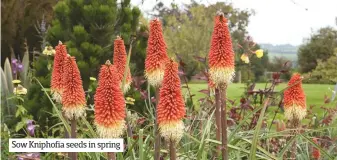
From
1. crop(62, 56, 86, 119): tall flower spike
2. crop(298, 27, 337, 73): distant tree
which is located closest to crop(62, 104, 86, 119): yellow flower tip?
crop(62, 56, 86, 119): tall flower spike

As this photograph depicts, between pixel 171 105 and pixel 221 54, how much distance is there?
43 cm

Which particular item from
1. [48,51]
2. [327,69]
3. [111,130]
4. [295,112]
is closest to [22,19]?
[48,51]

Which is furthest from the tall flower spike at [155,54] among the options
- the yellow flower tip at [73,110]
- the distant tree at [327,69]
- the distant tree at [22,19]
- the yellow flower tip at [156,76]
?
the distant tree at [327,69]

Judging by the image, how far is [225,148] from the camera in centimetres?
253

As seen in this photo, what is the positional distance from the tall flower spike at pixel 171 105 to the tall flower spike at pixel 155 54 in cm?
42

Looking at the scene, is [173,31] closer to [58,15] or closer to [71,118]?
[58,15]

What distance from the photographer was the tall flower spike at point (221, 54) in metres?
2.43

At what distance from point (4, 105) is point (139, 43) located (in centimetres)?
237

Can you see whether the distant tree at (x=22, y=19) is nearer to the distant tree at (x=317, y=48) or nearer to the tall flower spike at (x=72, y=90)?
the tall flower spike at (x=72, y=90)

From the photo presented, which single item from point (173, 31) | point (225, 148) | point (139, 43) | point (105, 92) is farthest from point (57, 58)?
point (173, 31)

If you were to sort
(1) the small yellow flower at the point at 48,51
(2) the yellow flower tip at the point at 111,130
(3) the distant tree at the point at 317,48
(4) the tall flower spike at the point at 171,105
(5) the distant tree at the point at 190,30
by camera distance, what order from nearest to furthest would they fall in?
(4) the tall flower spike at the point at 171,105
(2) the yellow flower tip at the point at 111,130
(1) the small yellow flower at the point at 48,51
(5) the distant tree at the point at 190,30
(3) the distant tree at the point at 317,48

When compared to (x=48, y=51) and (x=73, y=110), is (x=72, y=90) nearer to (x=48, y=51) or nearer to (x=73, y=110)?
(x=73, y=110)

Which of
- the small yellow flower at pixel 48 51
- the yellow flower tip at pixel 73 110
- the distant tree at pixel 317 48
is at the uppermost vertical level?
the distant tree at pixel 317 48

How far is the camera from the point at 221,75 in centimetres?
251
